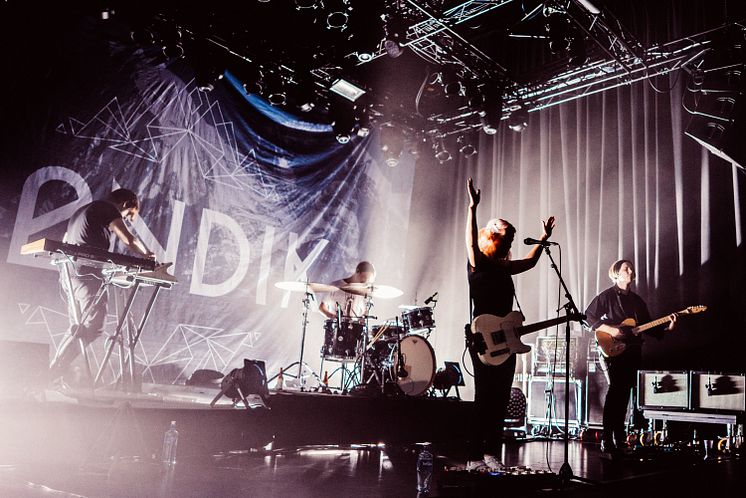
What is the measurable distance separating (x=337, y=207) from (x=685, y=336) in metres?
5.30

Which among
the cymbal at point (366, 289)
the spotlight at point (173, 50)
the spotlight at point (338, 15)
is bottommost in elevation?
the cymbal at point (366, 289)

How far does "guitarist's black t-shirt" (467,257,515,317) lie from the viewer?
3.33 meters

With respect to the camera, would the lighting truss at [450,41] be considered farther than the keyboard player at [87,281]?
Yes

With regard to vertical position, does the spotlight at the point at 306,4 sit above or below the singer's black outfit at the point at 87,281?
above

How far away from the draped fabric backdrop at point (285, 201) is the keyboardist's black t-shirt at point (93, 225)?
69.3 inches

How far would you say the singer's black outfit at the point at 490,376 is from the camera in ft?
10.7

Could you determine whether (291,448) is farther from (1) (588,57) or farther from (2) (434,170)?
(2) (434,170)

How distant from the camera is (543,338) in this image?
7.76 m

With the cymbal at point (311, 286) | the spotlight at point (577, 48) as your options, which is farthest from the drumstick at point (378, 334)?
the spotlight at point (577, 48)

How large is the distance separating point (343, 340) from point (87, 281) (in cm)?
267

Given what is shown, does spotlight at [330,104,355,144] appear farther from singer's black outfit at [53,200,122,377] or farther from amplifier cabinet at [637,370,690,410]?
amplifier cabinet at [637,370,690,410]

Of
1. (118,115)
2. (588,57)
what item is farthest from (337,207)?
(588,57)

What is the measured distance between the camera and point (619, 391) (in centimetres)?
503

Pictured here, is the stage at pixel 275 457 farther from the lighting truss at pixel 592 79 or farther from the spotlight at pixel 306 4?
the lighting truss at pixel 592 79
